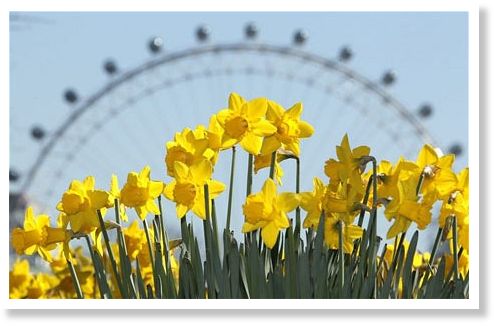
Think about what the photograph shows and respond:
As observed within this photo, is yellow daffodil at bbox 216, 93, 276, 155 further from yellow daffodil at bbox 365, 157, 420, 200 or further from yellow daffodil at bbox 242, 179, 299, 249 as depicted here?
yellow daffodil at bbox 365, 157, 420, 200

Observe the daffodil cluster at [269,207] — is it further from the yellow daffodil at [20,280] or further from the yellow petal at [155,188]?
the yellow daffodil at [20,280]

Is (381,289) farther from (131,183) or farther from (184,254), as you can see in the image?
(131,183)

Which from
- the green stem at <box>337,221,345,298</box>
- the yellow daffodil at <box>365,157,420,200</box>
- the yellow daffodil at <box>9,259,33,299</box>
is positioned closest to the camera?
the green stem at <box>337,221,345,298</box>

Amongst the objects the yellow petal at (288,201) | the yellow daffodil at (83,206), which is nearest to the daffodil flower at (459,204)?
the yellow petal at (288,201)

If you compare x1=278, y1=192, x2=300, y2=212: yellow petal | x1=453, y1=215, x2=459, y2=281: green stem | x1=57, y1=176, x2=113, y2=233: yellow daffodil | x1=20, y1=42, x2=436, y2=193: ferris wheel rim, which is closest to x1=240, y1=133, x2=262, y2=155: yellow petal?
x1=278, y1=192, x2=300, y2=212: yellow petal
